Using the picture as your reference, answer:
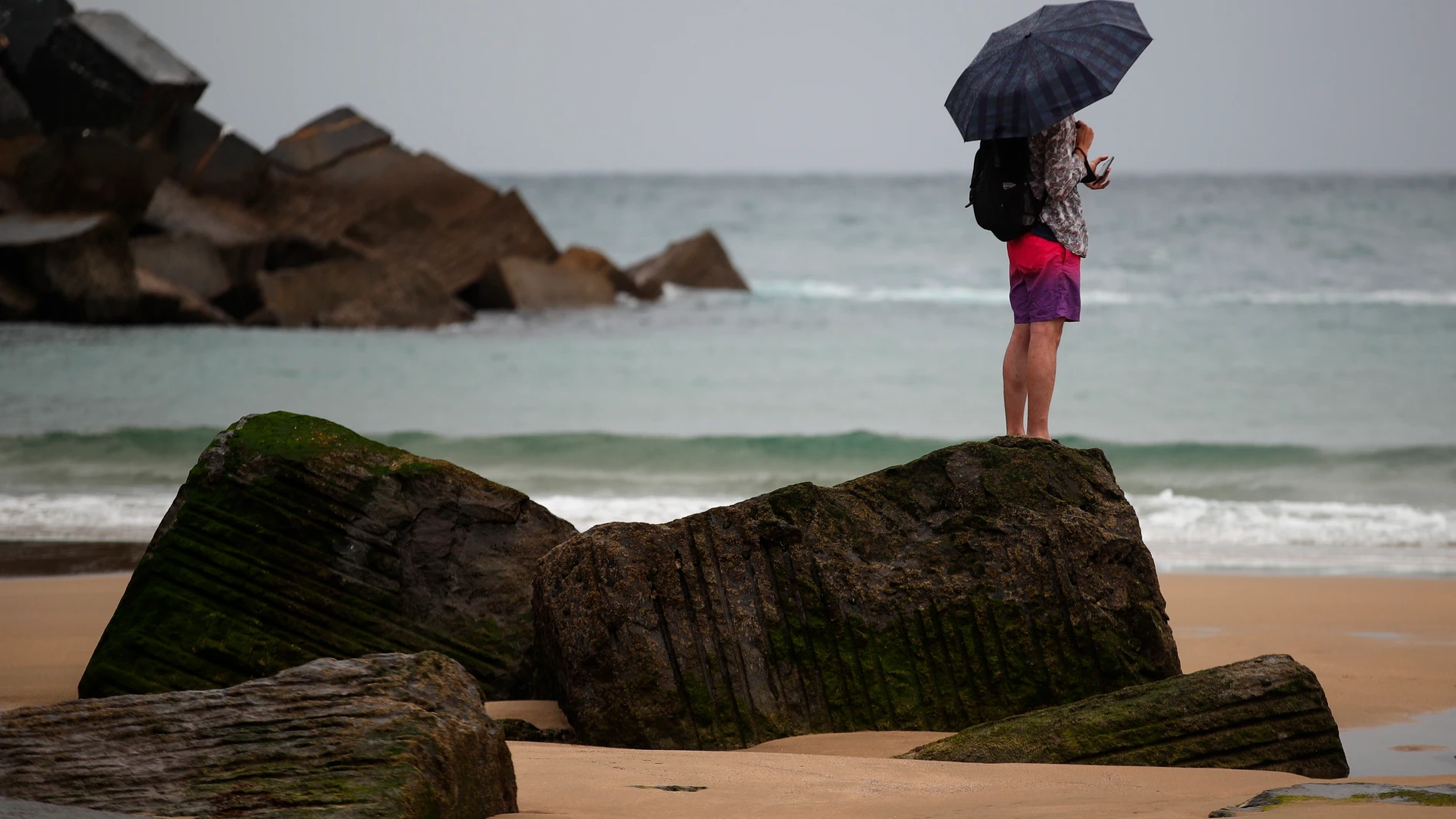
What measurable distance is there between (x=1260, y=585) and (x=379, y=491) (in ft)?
13.7

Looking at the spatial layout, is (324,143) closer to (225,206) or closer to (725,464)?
(225,206)

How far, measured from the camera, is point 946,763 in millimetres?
3363

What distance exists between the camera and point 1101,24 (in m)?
4.58

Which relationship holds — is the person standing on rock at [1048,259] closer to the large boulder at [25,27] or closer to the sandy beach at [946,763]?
the sandy beach at [946,763]

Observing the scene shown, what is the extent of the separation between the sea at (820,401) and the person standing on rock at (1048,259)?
2686mm

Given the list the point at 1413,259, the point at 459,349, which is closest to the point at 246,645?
the point at 459,349

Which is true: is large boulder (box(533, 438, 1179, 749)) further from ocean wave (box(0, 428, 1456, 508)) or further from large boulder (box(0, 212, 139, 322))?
large boulder (box(0, 212, 139, 322))

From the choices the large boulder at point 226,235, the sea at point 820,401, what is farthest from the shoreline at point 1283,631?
the large boulder at point 226,235

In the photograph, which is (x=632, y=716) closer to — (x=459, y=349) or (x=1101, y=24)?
(x=1101, y=24)

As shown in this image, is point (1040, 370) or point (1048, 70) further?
point (1040, 370)

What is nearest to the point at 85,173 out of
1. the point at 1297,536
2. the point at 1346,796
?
the point at 1297,536

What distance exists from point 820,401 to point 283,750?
33.0 ft

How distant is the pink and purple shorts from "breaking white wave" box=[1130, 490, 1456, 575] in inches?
108

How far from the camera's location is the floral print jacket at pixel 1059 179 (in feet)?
15.1
